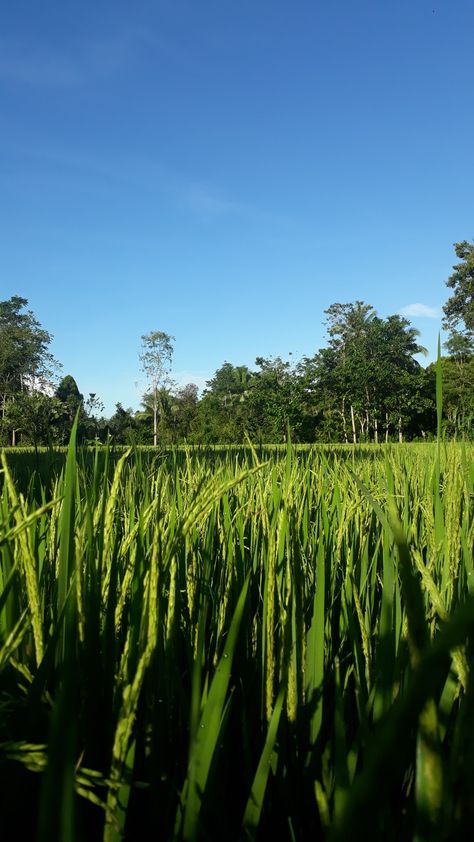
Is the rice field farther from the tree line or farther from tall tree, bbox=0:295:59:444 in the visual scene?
tall tree, bbox=0:295:59:444

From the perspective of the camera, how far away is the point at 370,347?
4544 centimetres

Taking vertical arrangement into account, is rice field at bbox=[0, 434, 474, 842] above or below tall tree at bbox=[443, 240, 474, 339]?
below

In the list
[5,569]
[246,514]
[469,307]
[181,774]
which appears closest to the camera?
[181,774]

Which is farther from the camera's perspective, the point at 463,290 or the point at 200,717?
the point at 463,290

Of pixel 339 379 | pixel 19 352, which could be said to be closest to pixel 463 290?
pixel 339 379

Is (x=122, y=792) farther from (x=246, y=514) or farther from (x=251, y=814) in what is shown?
(x=246, y=514)

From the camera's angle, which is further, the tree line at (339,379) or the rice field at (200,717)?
the tree line at (339,379)

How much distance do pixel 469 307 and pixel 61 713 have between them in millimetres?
44825

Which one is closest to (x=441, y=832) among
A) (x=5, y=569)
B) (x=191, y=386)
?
(x=5, y=569)

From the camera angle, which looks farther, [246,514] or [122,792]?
[246,514]

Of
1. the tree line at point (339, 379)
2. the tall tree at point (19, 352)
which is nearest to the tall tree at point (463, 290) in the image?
the tree line at point (339, 379)

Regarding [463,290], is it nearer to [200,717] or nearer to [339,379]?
[339,379]

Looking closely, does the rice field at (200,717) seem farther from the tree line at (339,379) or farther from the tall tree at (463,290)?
the tall tree at (463,290)

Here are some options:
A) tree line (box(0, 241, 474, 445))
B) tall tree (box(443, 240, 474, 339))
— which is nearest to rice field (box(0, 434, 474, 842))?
tree line (box(0, 241, 474, 445))
